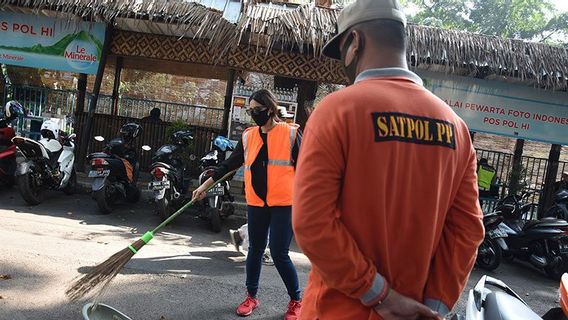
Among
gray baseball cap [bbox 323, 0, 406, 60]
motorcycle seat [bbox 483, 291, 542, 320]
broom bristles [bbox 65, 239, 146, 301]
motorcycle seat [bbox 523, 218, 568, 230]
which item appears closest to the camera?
gray baseball cap [bbox 323, 0, 406, 60]


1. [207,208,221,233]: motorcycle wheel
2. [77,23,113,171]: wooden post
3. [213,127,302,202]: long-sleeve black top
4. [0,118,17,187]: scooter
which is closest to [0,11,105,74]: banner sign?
[77,23,113,171]: wooden post

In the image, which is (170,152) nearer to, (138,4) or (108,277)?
(138,4)

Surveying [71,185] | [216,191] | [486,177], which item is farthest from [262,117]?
[486,177]

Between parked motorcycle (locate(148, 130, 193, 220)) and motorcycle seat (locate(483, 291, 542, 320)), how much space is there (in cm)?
451

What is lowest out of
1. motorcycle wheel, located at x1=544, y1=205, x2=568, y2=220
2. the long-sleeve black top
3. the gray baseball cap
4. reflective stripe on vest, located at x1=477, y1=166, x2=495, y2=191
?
motorcycle wheel, located at x1=544, y1=205, x2=568, y2=220

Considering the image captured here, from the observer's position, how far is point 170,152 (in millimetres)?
6691

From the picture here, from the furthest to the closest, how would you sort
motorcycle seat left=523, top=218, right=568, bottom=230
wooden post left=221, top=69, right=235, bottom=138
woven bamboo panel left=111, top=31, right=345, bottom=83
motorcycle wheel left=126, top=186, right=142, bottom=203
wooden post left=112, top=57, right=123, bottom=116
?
1. wooden post left=112, top=57, right=123, bottom=116
2. wooden post left=221, top=69, right=235, bottom=138
3. woven bamboo panel left=111, top=31, right=345, bottom=83
4. motorcycle wheel left=126, top=186, right=142, bottom=203
5. motorcycle seat left=523, top=218, right=568, bottom=230

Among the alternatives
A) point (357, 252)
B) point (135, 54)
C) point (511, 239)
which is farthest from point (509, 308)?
point (135, 54)

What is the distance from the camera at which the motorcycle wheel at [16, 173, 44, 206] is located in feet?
20.6

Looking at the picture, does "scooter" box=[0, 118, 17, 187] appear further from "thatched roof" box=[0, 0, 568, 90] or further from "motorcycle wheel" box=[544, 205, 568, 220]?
"motorcycle wheel" box=[544, 205, 568, 220]

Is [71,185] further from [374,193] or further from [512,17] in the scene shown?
[512,17]

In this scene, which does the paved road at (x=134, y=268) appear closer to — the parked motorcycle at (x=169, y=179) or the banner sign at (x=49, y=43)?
the parked motorcycle at (x=169, y=179)

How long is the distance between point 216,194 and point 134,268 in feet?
6.03

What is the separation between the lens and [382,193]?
133 cm
